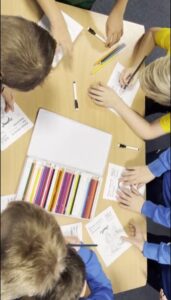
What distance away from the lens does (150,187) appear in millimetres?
1334

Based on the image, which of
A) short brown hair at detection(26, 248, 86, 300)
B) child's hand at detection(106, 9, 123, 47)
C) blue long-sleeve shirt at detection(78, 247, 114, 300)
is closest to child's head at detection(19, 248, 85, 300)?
short brown hair at detection(26, 248, 86, 300)

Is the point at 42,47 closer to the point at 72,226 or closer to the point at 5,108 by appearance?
the point at 5,108

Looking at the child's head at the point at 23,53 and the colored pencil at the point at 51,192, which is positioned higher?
the child's head at the point at 23,53

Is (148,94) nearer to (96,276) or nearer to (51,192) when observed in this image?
(51,192)

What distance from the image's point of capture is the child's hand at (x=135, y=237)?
1103 mm

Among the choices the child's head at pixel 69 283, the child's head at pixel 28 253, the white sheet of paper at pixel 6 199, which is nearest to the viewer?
the child's head at pixel 28 253

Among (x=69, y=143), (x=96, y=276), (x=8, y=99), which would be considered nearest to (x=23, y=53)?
(x=8, y=99)

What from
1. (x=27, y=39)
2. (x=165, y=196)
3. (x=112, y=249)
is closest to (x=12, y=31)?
(x=27, y=39)

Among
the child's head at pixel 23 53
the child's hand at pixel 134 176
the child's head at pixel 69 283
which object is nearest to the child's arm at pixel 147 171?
the child's hand at pixel 134 176

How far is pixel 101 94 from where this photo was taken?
3.63 ft

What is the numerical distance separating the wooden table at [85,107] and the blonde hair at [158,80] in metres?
0.14

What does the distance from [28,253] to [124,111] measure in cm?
58

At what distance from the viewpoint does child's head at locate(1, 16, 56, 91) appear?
79 cm

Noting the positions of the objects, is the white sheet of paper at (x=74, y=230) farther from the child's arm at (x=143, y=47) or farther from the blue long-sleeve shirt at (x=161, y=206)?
the child's arm at (x=143, y=47)
